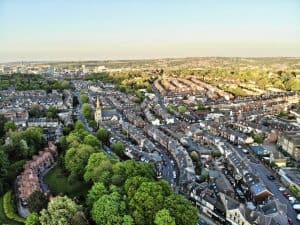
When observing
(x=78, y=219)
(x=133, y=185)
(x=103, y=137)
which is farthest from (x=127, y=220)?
(x=103, y=137)

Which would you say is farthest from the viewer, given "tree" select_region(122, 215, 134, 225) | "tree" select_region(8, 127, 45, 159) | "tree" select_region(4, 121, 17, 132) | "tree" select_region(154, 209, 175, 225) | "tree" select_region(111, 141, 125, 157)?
"tree" select_region(4, 121, 17, 132)

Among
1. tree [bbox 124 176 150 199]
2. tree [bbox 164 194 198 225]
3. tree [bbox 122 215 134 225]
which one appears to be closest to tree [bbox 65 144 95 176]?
tree [bbox 124 176 150 199]

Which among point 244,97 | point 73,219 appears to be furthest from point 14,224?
point 244,97

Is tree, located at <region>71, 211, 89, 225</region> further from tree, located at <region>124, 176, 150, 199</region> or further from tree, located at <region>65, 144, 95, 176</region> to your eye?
tree, located at <region>65, 144, 95, 176</region>

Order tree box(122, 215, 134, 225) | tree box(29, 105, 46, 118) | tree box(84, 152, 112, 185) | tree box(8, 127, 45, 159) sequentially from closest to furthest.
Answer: tree box(122, 215, 134, 225), tree box(84, 152, 112, 185), tree box(8, 127, 45, 159), tree box(29, 105, 46, 118)

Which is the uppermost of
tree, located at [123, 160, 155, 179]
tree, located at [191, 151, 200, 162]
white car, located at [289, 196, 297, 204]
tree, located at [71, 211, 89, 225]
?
tree, located at [123, 160, 155, 179]

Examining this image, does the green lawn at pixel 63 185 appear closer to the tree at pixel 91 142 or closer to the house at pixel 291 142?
the tree at pixel 91 142

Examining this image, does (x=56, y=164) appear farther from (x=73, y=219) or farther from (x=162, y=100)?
(x=162, y=100)
